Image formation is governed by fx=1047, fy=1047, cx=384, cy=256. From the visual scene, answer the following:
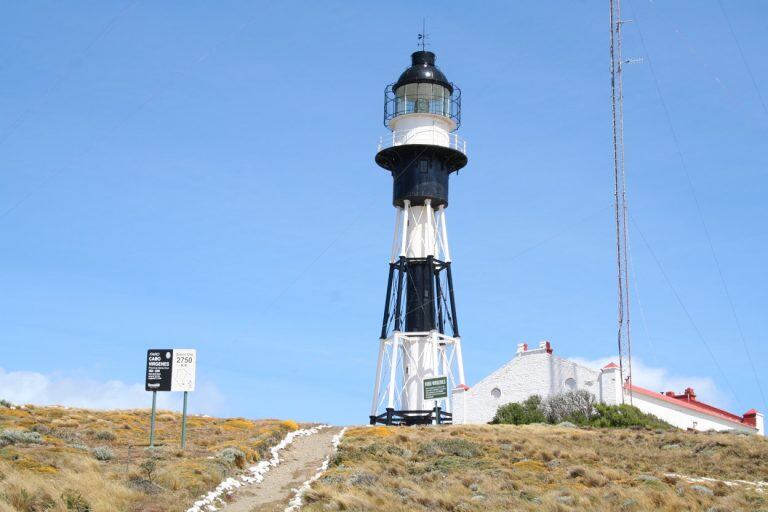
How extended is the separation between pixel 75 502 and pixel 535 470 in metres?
15.8

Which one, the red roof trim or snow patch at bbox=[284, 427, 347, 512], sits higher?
the red roof trim

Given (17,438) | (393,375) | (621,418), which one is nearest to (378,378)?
(393,375)

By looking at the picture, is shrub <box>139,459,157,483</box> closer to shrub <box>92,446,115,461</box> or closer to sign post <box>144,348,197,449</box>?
shrub <box>92,446,115,461</box>

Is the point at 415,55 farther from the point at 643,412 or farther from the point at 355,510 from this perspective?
the point at 355,510

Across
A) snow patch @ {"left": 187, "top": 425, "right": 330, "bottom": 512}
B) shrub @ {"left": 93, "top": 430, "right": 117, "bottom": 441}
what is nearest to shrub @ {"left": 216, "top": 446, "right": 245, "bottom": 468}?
snow patch @ {"left": 187, "top": 425, "right": 330, "bottom": 512}

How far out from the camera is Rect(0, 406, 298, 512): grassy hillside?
25.0 metres

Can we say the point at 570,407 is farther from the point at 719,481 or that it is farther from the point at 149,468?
the point at 149,468

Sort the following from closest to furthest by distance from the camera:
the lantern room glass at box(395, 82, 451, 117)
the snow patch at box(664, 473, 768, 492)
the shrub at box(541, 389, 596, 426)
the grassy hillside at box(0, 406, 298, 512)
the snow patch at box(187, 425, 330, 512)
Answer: the grassy hillside at box(0, 406, 298, 512)
the snow patch at box(187, 425, 330, 512)
the snow patch at box(664, 473, 768, 492)
the shrub at box(541, 389, 596, 426)
the lantern room glass at box(395, 82, 451, 117)

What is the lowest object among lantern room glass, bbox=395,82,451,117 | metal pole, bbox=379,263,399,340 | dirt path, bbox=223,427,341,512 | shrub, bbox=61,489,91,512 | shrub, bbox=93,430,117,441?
shrub, bbox=61,489,91,512

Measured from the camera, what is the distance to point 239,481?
3058 centimetres

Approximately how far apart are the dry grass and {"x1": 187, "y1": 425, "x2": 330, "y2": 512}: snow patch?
7.35 ft

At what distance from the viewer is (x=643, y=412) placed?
53875mm

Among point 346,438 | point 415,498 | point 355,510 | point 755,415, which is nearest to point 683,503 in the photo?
point 415,498

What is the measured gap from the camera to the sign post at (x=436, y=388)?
5366cm
